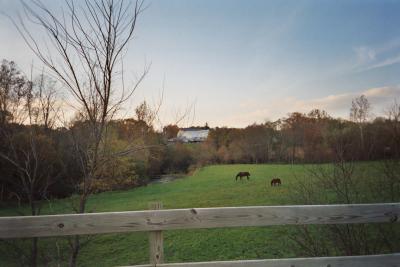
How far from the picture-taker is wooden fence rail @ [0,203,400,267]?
2559 mm

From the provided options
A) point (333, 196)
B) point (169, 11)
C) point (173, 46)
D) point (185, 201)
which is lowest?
point (185, 201)

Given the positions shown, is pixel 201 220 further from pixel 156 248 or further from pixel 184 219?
pixel 156 248

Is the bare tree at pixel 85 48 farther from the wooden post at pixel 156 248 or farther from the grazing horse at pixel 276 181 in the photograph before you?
the grazing horse at pixel 276 181

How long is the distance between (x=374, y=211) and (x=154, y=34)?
4101mm

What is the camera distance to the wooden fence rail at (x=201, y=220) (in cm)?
256

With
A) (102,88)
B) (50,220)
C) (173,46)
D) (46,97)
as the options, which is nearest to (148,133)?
(102,88)

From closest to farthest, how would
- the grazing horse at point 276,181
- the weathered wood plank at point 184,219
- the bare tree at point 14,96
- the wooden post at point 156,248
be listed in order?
the weathered wood plank at point 184,219, the wooden post at point 156,248, the bare tree at point 14,96, the grazing horse at point 276,181

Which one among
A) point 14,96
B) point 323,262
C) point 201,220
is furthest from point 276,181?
point 201,220

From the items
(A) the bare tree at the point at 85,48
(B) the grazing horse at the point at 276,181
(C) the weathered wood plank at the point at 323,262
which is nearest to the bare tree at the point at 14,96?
(A) the bare tree at the point at 85,48

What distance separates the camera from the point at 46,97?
4523 millimetres

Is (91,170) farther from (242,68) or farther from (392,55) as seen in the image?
(392,55)

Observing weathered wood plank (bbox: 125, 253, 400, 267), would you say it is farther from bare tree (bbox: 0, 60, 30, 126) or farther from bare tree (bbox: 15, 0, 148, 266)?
bare tree (bbox: 0, 60, 30, 126)

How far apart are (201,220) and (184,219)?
15 cm

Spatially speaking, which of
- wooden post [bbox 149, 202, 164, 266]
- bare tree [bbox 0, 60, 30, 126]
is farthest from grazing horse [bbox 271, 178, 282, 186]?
wooden post [bbox 149, 202, 164, 266]
